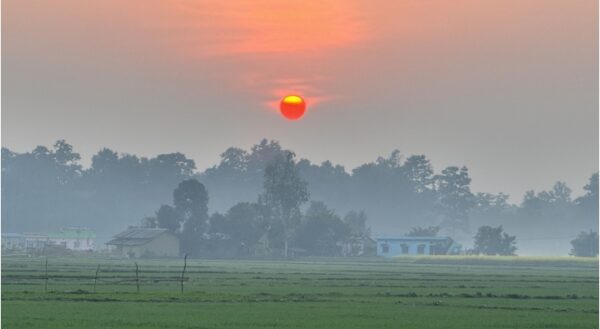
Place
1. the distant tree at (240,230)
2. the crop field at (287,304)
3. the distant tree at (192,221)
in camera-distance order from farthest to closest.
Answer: the distant tree at (240,230)
the distant tree at (192,221)
the crop field at (287,304)

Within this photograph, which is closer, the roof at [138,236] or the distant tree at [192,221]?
the roof at [138,236]

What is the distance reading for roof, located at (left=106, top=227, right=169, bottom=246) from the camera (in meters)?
181

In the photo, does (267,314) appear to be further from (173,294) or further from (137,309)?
(173,294)

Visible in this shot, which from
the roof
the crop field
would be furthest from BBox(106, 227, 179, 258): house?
the crop field

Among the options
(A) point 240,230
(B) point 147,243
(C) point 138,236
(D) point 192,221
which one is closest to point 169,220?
(D) point 192,221

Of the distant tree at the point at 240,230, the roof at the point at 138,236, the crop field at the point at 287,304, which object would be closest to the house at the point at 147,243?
the roof at the point at 138,236

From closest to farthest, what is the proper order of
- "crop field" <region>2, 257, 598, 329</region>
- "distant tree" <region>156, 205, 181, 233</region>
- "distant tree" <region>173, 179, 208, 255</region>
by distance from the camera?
"crop field" <region>2, 257, 598, 329</region> < "distant tree" <region>173, 179, 208, 255</region> < "distant tree" <region>156, 205, 181, 233</region>

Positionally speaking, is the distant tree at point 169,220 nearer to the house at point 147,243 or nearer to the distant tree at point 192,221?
the distant tree at point 192,221

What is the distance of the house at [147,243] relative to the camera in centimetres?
17925

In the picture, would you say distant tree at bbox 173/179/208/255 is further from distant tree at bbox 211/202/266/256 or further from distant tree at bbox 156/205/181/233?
distant tree at bbox 211/202/266/256

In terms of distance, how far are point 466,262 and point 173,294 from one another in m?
113

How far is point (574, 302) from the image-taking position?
60.1 meters

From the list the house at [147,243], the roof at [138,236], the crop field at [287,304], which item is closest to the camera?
the crop field at [287,304]

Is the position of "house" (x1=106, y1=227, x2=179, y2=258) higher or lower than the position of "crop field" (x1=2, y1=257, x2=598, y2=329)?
higher
